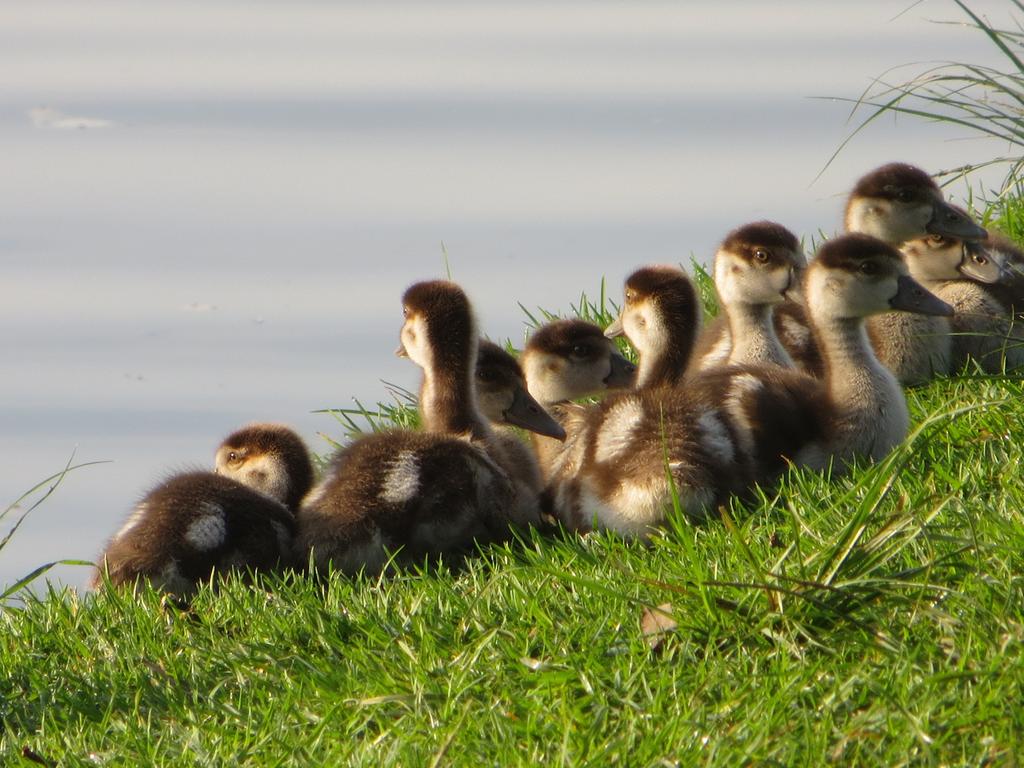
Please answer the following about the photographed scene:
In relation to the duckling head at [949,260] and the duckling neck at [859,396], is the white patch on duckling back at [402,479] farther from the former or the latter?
the duckling head at [949,260]

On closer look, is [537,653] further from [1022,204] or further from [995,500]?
[1022,204]

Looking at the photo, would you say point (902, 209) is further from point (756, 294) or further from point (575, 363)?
point (575, 363)

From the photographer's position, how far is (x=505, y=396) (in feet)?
19.6

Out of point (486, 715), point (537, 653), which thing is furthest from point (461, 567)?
point (486, 715)

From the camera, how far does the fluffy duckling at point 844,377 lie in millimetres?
5137

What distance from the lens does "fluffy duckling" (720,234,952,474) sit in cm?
514

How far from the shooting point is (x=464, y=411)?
18.4ft

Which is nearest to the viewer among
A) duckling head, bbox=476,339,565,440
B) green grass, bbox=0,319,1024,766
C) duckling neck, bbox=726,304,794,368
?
green grass, bbox=0,319,1024,766

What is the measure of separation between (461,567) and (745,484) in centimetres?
97

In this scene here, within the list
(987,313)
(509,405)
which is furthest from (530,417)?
(987,313)

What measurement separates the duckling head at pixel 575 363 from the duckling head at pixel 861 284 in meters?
0.97

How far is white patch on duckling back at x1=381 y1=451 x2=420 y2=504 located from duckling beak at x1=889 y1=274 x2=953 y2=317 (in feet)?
6.61

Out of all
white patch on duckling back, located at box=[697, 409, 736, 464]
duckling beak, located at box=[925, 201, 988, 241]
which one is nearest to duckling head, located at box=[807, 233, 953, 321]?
duckling beak, located at box=[925, 201, 988, 241]

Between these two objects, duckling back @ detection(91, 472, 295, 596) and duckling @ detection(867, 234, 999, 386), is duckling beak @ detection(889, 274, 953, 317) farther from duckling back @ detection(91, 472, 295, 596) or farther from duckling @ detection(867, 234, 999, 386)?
duckling back @ detection(91, 472, 295, 596)
